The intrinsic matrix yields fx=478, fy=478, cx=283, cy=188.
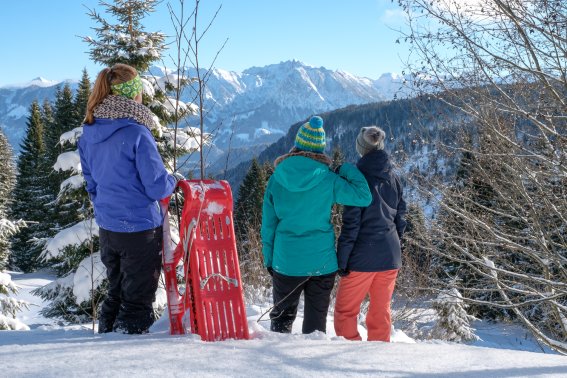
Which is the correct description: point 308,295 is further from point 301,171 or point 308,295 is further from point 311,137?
point 311,137

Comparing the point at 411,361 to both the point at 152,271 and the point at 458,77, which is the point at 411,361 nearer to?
the point at 152,271

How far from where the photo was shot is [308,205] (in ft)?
11.8

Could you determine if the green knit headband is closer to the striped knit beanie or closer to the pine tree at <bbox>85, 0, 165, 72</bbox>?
the striped knit beanie

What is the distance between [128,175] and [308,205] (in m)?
1.31

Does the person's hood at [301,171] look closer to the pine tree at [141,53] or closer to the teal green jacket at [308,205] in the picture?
the teal green jacket at [308,205]

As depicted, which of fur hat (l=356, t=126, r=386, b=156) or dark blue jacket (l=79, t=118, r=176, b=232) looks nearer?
dark blue jacket (l=79, t=118, r=176, b=232)

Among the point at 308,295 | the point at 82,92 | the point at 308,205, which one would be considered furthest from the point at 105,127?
the point at 82,92

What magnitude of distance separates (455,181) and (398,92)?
1860mm

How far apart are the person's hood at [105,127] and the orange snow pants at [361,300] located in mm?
2017

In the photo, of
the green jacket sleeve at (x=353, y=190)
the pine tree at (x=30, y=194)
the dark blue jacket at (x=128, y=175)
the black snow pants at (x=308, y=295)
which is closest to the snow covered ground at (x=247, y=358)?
the black snow pants at (x=308, y=295)

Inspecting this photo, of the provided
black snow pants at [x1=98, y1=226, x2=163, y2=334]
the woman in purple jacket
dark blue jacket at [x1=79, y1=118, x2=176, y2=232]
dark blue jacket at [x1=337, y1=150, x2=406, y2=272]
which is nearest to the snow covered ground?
black snow pants at [x1=98, y1=226, x2=163, y2=334]

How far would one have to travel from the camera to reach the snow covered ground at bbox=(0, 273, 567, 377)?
2.21 metres

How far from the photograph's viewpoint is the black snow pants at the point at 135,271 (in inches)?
123

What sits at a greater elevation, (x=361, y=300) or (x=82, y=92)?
(x=82, y=92)
